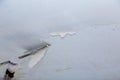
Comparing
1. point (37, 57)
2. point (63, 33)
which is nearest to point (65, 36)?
point (63, 33)

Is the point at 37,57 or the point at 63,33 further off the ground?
the point at 63,33

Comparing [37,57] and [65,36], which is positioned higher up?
[65,36]

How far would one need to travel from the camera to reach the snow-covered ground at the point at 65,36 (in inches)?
277

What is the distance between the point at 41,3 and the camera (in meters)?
6.99

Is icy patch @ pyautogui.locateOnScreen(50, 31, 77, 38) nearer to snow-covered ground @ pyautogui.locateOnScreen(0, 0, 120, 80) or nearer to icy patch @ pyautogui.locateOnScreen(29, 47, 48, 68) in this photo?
snow-covered ground @ pyautogui.locateOnScreen(0, 0, 120, 80)

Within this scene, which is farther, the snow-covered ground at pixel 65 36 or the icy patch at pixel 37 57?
the icy patch at pixel 37 57

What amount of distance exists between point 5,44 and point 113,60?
2126 mm

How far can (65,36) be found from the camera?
723 centimetres

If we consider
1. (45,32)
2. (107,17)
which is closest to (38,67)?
(45,32)

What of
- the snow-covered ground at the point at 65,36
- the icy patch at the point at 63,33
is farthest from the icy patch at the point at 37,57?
the icy patch at the point at 63,33

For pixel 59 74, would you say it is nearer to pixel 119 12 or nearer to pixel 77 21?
pixel 77 21

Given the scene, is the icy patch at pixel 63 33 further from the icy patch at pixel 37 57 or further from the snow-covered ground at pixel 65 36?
the icy patch at pixel 37 57

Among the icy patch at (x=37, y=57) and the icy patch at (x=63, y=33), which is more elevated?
the icy patch at (x=63, y=33)

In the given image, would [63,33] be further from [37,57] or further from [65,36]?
[37,57]
